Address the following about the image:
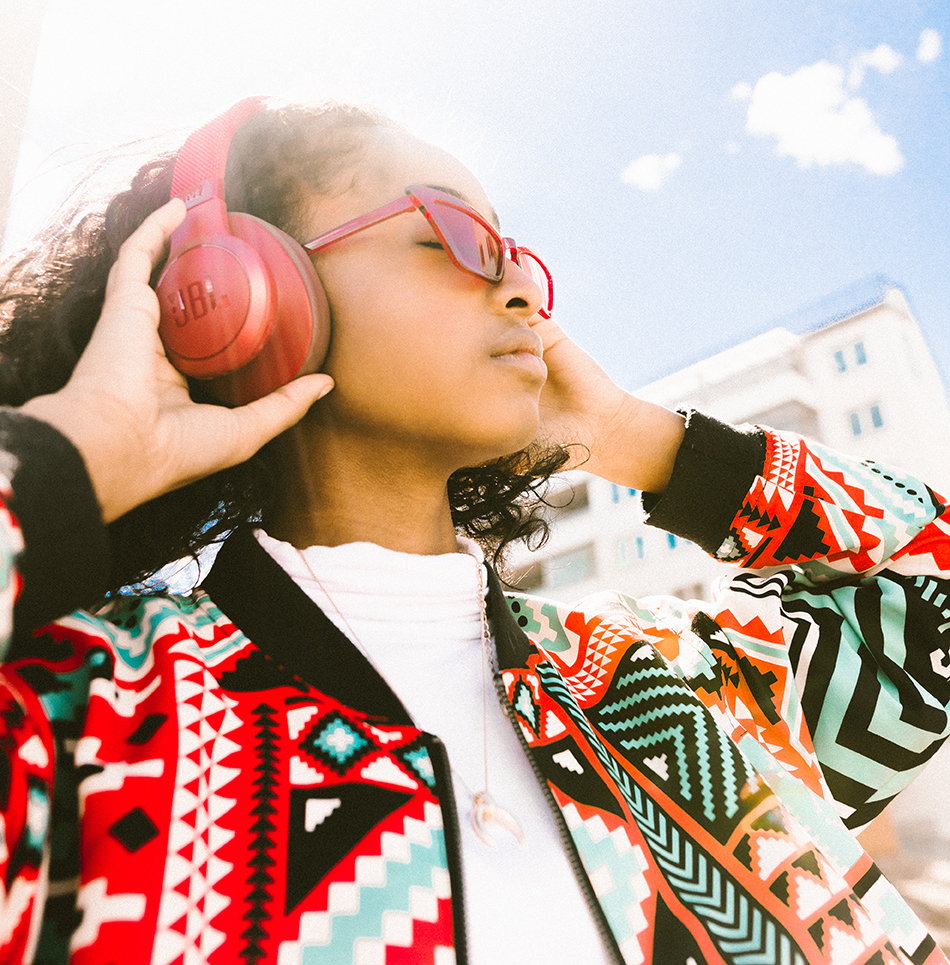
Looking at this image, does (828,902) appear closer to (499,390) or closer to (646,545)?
(499,390)

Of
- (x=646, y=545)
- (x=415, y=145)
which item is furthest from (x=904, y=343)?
(x=415, y=145)

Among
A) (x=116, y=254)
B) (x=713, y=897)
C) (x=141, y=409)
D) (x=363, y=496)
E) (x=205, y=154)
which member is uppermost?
(x=205, y=154)

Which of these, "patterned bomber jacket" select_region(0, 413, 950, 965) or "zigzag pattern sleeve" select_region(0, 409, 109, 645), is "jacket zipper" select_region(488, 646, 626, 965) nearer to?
"patterned bomber jacket" select_region(0, 413, 950, 965)

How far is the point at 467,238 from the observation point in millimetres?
1454

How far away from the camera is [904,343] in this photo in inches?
1078

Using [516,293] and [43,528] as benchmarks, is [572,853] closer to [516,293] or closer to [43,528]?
[43,528]

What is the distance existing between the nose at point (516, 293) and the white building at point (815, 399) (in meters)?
25.2

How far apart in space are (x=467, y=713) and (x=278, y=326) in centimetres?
78

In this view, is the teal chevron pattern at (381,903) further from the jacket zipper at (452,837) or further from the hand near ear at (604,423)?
the hand near ear at (604,423)

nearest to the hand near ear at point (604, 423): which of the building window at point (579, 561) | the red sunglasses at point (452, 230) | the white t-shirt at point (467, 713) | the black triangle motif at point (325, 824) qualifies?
the red sunglasses at point (452, 230)

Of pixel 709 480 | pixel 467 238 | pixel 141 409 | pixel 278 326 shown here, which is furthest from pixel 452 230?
pixel 709 480

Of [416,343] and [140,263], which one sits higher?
[140,263]

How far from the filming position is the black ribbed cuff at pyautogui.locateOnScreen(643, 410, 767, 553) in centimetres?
179

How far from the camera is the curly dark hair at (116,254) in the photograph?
1.43m
